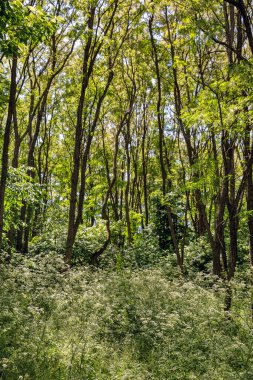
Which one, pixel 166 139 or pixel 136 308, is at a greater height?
pixel 166 139

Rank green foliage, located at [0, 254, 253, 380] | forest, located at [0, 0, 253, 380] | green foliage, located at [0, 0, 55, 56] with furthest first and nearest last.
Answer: forest, located at [0, 0, 253, 380] → green foliage, located at [0, 0, 55, 56] → green foliage, located at [0, 254, 253, 380]

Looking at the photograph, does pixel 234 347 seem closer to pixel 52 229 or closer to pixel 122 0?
pixel 122 0

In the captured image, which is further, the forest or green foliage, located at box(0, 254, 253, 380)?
the forest

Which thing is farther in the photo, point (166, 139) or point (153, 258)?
point (166, 139)

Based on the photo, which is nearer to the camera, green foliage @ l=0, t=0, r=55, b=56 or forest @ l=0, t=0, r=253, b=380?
green foliage @ l=0, t=0, r=55, b=56

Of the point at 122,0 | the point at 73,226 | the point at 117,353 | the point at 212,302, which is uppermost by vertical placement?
the point at 122,0

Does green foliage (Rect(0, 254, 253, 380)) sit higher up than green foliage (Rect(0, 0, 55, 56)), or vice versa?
green foliage (Rect(0, 0, 55, 56))

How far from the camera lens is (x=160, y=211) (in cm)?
2061

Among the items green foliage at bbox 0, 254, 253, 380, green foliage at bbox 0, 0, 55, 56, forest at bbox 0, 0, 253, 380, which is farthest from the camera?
forest at bbox 0, 0, 253, 380

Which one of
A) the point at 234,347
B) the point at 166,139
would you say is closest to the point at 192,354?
the point at 234,347

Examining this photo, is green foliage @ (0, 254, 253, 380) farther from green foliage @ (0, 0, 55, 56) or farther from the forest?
green foliage @ (0, 0, 55, 56)

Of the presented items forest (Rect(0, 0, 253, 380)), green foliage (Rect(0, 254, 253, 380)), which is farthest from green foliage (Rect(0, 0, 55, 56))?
green foliage (Rect(0, 254, 253, 380))

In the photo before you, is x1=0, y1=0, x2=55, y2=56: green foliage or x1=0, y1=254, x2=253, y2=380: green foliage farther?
x1=0, y1=0, x2=55, y2=56: green foliage

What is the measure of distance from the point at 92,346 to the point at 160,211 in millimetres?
14374
